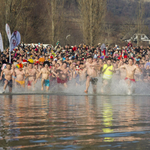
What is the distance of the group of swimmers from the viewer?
17375 millimetres

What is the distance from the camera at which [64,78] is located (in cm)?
1942

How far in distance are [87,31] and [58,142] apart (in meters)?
33.2

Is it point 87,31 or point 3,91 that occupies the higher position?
point 87,31

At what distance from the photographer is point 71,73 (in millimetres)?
19844

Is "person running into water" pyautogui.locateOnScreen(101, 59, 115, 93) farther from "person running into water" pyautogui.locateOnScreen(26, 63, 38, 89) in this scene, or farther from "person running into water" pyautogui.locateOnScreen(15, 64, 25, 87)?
"person running into water" pyautogui.locateOnScreen(15, 64, 25, 87)

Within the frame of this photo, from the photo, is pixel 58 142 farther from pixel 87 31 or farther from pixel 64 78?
pixel 87 31

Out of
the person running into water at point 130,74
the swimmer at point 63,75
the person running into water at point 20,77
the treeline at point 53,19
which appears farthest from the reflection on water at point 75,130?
the treeline at point 53,19

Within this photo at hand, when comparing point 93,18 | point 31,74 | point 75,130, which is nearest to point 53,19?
point 93,18

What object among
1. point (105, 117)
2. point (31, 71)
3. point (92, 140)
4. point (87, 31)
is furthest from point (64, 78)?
point (87, 31)

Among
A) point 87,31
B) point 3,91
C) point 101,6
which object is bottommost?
point 3,91

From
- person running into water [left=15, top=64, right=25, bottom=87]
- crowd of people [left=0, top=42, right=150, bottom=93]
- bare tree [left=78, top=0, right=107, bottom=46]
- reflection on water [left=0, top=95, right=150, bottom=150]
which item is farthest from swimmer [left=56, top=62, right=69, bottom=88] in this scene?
bare tree [left=78, top=0, right=107, bottom=46]

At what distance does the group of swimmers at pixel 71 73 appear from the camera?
17.4 m

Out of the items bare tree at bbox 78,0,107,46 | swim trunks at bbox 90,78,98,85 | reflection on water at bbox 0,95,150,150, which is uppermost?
bare tree at bbox 78,0,107,46

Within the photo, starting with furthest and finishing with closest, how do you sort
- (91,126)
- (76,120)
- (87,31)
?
(87,31) → (76,120) → (91,126)
